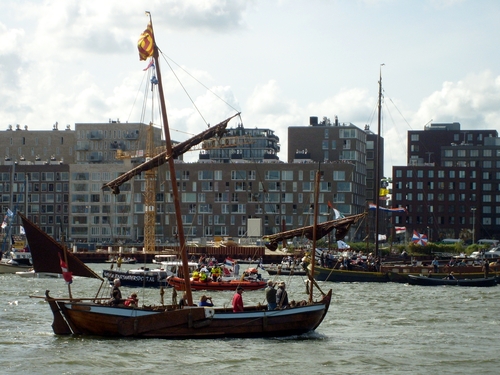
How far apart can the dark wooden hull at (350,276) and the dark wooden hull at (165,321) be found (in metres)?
48.0

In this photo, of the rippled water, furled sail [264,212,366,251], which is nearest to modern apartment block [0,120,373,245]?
the rippled water

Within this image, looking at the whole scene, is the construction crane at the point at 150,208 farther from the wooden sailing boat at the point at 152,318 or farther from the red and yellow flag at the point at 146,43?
the wooden sailing boat at the point at 152,318

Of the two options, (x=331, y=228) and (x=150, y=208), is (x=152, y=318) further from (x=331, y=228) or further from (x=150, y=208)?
(x=150, y=208)

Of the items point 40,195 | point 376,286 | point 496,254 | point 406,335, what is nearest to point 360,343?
point 406,335

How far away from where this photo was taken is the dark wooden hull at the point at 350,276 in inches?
3612

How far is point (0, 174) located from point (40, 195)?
8817mm

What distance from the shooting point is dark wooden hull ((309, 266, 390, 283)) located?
9175 centimetres

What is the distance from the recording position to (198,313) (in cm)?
4328

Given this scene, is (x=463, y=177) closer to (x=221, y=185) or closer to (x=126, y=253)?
(x=221, y=185)

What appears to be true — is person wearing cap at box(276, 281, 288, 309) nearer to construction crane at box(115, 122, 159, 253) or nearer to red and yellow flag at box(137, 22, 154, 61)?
red and yellow flag at box(137, 22, 154, 61)

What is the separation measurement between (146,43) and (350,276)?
51.1 meters

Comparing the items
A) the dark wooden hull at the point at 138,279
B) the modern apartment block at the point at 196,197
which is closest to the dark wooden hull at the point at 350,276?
the dark wooden hull at the point at 138,279

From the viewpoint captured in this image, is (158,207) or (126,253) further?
(158,207)

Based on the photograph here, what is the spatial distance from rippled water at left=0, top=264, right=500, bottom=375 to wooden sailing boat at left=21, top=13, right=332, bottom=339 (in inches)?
18.7
